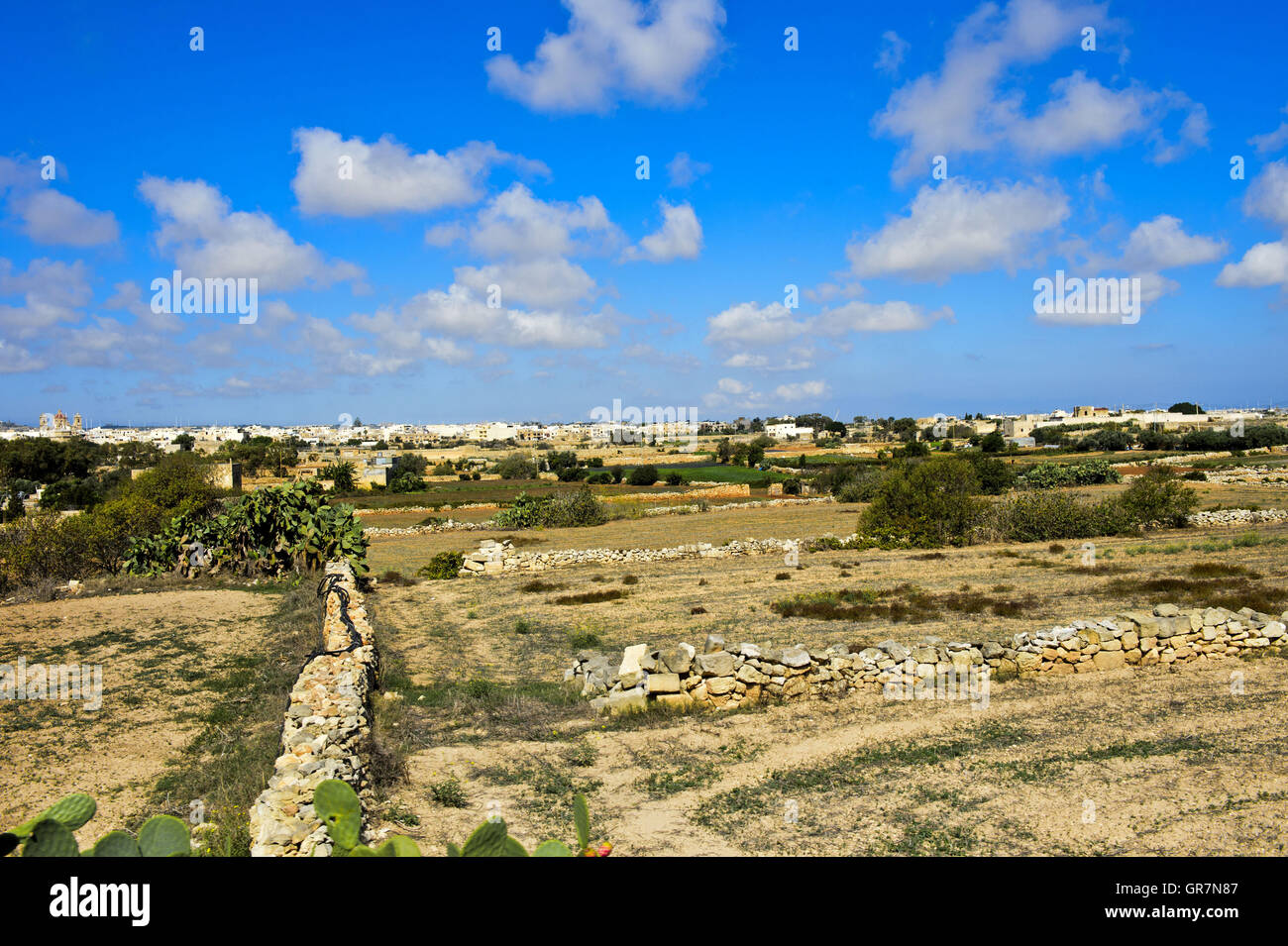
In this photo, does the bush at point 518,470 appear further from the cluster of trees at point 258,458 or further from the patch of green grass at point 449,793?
the patch of green grass at point 449,793

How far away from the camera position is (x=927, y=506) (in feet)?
88.0

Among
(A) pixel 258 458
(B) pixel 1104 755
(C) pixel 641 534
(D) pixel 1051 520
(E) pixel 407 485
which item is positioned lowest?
(C) pixel 641 534

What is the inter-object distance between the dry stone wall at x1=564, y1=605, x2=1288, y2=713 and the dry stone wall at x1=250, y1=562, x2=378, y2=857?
3.29m

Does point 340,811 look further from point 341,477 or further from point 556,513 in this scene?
point 341,477

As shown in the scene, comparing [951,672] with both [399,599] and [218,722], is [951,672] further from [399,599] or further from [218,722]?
[399,599]

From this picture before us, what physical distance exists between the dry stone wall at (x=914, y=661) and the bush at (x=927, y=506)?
1527 cm

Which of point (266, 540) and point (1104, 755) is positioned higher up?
point (266, 540)

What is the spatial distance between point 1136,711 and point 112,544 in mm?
25860

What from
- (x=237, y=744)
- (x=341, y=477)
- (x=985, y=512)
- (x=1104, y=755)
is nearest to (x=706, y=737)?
(x=1104, y=755)

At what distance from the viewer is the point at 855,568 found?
70.9 ft

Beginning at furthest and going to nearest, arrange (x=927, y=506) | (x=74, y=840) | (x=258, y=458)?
1. (x=258, y=458)
2. (x=927, y=506)
3. (x=74, y=840)

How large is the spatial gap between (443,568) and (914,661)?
17.8m

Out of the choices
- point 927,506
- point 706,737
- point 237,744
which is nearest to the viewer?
point 237,744

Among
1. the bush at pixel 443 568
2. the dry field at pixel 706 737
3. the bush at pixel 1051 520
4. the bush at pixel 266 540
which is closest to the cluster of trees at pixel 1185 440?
the bush at pixel 1051 520
